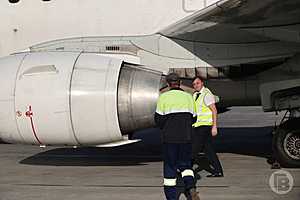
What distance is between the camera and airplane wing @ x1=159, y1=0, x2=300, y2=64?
40.7 feet

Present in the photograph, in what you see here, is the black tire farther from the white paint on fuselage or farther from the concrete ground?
the white paint on fuselage

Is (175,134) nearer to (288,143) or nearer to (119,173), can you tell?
(119,173)

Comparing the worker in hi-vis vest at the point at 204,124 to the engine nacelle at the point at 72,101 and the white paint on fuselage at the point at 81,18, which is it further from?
the white paint on fuselage at the point at 81,18

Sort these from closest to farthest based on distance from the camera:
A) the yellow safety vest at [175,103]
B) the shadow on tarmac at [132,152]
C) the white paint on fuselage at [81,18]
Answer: the yellow safety vest at [175,103] → the white paint on fuselage at [81,18] → the shadow on tarmac at [132,152]

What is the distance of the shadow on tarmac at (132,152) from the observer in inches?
583

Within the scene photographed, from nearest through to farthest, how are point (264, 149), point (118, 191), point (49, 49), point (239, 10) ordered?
point (118, 191) → point (239, 10) → point (49, 49) → point (264, 149)

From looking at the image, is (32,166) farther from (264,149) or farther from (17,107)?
(264,149)

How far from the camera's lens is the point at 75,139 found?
1277 centimetres

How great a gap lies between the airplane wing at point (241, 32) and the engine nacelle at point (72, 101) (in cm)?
141

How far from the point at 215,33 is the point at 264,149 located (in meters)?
4.12

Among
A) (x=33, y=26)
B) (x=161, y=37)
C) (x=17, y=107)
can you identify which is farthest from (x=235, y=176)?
(x=33, y=26)

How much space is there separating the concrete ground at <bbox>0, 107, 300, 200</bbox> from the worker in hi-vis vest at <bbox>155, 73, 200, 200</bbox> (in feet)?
3.75

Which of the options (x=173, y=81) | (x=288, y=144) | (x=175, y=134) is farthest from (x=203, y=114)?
(x=175, y=134)

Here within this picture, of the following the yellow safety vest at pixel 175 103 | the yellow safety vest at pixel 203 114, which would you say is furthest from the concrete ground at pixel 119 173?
the yellow safety vest at pixel 175 103
